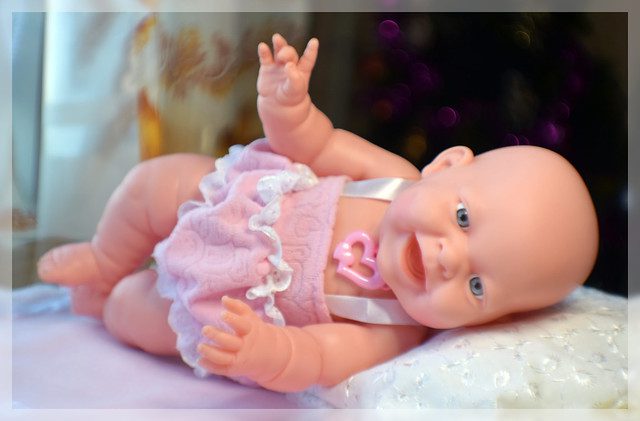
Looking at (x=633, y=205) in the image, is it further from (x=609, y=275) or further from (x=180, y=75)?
(x=180, y=75)

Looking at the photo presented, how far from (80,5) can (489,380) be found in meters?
1.08

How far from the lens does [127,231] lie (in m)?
1.15

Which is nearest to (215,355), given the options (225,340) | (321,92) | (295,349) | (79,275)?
(225,340)

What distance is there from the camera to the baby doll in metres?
0.86

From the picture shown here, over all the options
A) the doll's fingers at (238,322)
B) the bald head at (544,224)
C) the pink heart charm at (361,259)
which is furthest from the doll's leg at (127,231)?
the bald head at (544,224)

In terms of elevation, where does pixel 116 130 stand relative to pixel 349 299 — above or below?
above

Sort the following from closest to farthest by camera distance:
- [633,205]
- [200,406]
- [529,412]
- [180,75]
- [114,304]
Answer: [529,412], [200,406], [114,304], [633,205], [180,75]

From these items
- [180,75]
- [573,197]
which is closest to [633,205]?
[573,197]

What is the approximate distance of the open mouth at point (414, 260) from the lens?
0.91 m

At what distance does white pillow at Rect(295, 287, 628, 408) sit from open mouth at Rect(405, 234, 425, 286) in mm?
90

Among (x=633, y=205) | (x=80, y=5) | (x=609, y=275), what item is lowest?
(x=609, y=275)

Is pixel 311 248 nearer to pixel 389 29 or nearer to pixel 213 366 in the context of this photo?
pixel 213 366

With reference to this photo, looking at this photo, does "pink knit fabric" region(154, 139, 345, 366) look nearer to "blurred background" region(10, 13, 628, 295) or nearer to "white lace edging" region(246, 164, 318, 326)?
"white lace edging" region(246, 164, 318, 326)

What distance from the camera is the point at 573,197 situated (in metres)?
0.88
